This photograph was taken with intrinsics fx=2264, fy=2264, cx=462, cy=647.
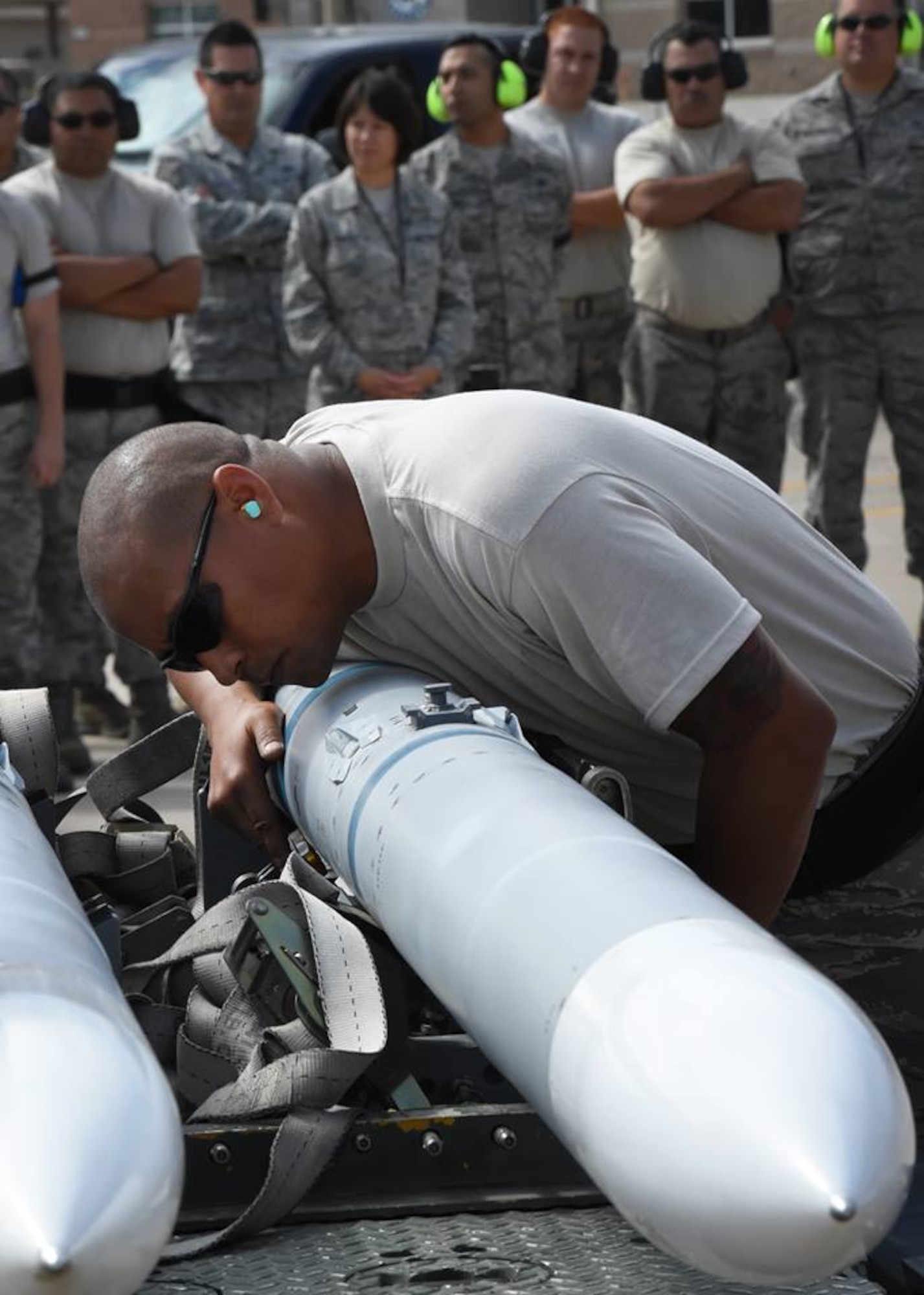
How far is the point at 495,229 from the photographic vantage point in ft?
24.5

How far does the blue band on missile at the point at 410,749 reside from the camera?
101 inches

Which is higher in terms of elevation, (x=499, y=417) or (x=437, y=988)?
(x=499, y=417)

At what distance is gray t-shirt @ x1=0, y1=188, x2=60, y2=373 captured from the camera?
6082mm

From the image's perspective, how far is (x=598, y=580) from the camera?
2561mm

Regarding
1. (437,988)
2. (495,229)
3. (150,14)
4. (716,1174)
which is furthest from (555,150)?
(150,14)

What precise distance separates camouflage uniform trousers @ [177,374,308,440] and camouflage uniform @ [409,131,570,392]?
65cm

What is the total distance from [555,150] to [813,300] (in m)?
1.07

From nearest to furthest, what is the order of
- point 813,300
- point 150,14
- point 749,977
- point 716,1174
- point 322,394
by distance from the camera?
1. point 716,1174
2. point 749,977
3. point 322,394
4. point 813,300
5. point 150,14

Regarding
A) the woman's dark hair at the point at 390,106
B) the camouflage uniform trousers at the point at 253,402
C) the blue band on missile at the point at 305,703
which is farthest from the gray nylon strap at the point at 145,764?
the woman's dark hair at the point at 390,106

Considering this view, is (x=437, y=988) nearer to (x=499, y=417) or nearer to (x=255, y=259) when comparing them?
(x=499, y=417)

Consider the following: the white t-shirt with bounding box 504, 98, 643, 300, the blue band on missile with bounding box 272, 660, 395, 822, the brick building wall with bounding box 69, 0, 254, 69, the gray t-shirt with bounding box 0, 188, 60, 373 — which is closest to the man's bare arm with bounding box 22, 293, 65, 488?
the gray t-shirt with bounding box 0, 188, 60, 373

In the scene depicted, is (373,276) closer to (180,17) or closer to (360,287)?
(360,287)

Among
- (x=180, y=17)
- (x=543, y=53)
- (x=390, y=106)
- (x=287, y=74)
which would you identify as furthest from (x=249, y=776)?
(x=180, y=17)

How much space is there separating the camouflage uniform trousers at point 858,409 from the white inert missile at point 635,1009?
197 inches
